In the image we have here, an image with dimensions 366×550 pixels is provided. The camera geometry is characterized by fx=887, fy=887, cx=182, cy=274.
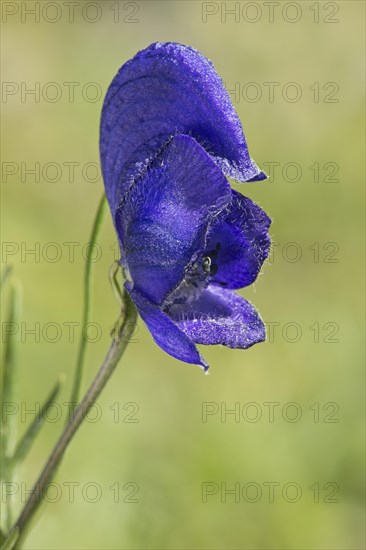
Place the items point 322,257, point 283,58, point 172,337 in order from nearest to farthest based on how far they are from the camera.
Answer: point 172,337 → point 322,257 → point 283,58

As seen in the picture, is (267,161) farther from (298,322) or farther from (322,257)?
(298,322)

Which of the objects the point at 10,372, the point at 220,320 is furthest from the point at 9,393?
the point at 220,320

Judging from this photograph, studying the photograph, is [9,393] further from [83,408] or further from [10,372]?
[83,408]

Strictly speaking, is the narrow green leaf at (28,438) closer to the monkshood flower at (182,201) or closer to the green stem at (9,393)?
the green stem at (9,393)

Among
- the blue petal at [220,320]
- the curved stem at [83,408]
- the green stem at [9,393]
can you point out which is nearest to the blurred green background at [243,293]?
the green stem at [9,393]

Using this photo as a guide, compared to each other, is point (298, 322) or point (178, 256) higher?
point (178, 256)

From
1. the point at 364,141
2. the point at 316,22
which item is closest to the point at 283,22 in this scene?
the point at 316,22

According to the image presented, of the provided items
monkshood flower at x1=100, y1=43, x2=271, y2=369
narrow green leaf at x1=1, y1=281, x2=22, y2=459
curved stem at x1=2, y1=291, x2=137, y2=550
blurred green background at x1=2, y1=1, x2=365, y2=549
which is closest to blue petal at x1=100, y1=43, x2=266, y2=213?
monkshood flower at x1=100, y1=43, x2=271, y2=369
